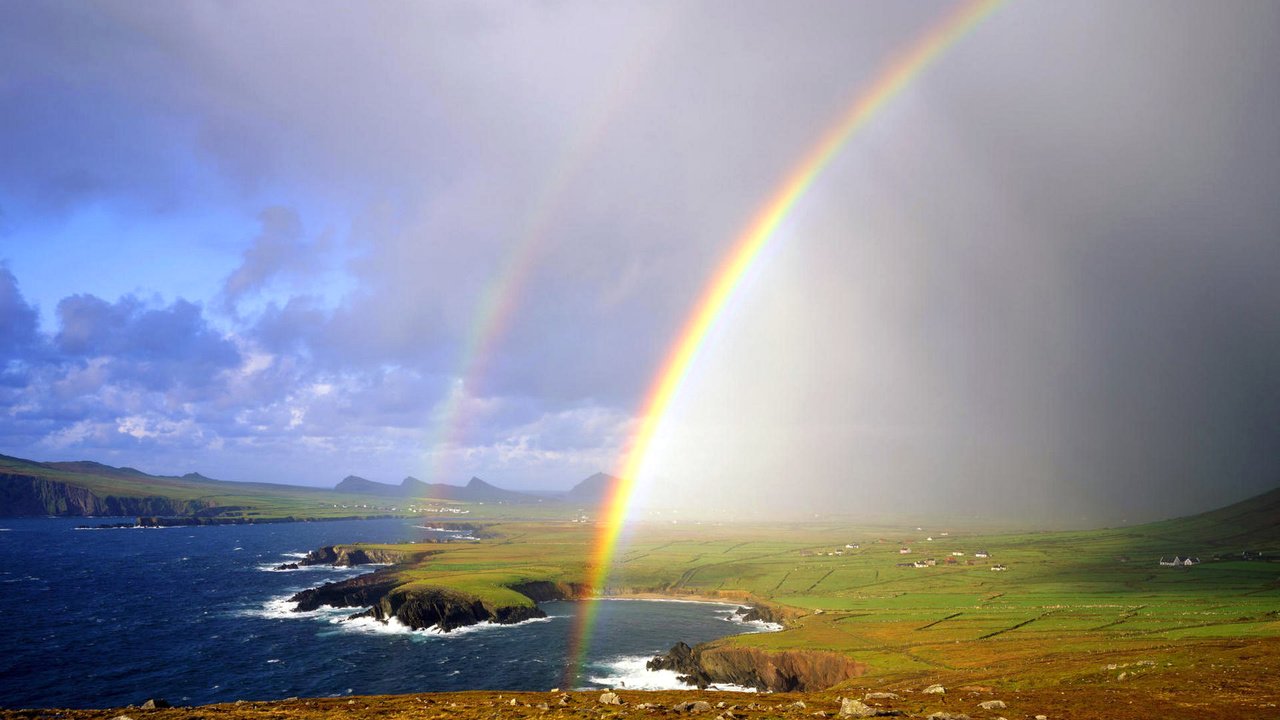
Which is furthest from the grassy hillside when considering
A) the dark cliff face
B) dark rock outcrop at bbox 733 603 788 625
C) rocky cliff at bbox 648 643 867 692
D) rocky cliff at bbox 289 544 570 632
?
the dark cliff face

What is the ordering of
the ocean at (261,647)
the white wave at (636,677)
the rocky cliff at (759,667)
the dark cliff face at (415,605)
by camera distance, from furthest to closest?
the dark cliff face at (415,605) < the white wave at (636,677) < the ocean at (261,647) < the rocky cliff at (759,667)

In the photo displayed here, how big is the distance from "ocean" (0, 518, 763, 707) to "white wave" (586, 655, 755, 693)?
313 millimetres

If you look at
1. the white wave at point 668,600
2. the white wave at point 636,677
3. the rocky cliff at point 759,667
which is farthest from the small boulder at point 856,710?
the white wave at point 668,600

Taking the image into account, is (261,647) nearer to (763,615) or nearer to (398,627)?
(398,627)

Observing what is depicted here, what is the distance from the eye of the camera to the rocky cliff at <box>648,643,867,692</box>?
83938mm

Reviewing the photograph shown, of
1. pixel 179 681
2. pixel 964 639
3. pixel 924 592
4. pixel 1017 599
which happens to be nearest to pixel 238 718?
pixel 179 681

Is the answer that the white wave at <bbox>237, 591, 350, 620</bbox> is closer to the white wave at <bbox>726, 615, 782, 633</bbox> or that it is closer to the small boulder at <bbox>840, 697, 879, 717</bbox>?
the white wave at <bbox>726, 615, 782, 633</bbox>

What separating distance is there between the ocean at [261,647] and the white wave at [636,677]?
0.31 meters

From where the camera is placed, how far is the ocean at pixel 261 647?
8525 centimetres

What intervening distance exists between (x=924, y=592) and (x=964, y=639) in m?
63.8

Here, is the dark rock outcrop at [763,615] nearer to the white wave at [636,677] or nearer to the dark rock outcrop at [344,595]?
the white wave at [636,677]

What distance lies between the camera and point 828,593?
15525cm

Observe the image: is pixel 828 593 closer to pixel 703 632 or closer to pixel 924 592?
pixel 924 592

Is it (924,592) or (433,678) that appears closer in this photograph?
(433,678)
